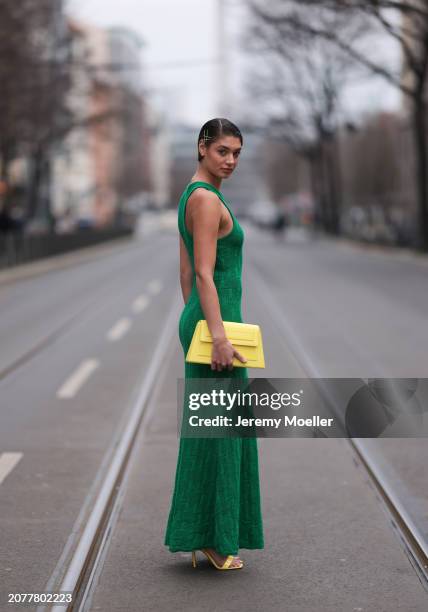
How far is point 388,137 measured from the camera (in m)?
87.1

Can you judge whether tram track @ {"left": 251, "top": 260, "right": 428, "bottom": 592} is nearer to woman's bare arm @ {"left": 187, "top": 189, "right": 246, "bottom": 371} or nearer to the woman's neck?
woman's bare arm @ {"left": 187, "top": 189, "right": 246, "bottom": 371}

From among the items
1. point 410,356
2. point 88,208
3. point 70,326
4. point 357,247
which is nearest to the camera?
point 410,356

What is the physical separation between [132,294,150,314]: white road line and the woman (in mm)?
13951

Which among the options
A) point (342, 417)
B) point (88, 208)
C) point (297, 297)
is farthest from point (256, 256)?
point (88, 208)

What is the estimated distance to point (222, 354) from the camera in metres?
4.32

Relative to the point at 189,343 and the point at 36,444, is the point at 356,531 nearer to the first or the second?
the point at 189,343

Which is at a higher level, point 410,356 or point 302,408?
point 302,408

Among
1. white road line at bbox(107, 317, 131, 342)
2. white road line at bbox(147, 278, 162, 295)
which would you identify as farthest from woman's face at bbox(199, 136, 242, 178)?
white road line at bbox(147, 278, 162, 295)

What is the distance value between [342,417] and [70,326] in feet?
27.9

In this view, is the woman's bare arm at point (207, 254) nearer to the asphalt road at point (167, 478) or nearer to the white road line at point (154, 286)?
the asphalt road at point (167, 478)

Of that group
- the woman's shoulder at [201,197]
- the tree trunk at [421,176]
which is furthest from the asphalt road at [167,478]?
the tree trunk at [421,176]

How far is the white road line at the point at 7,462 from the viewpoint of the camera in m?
6.66

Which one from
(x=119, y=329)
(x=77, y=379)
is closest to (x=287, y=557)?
(x=77, y=379)

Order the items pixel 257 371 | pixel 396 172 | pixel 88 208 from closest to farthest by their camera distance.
→ pixel 257 371 → pixel 396 172 → pixel 88 208
